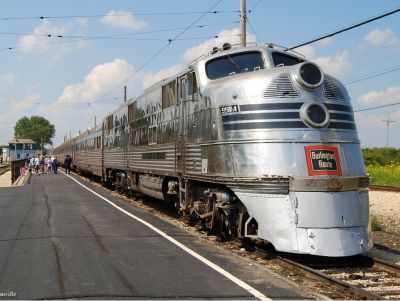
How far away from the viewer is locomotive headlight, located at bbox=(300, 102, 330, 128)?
8.47 m

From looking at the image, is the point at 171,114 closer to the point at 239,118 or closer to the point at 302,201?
the point at 239,118

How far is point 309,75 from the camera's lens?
28.7ft

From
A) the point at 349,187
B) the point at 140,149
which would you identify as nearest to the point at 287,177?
the point at 349,187

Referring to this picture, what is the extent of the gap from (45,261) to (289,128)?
14.6 ft

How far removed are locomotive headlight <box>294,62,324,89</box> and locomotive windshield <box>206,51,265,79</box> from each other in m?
1.23

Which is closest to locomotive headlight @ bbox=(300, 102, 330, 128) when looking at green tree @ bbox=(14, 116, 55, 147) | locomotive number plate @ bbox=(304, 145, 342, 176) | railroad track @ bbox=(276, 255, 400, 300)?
locomotive number plate @ bbox=(304, 145, 342, 176)

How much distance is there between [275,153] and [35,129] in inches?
6833

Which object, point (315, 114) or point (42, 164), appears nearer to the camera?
point (315, 114)

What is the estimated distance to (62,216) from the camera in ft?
43.8

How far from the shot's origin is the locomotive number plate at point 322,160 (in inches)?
324

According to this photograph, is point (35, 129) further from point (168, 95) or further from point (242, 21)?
point (168, 95)

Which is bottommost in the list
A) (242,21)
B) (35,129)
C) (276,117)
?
(276,117)

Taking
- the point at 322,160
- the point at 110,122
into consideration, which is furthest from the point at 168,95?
the point at 110,122

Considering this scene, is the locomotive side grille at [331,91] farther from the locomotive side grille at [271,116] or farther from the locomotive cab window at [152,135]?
the locomotive cab window at [152,135]
